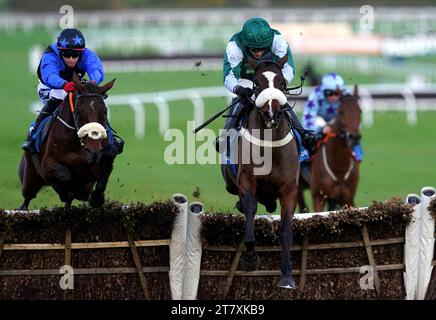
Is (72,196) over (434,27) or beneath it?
beneath

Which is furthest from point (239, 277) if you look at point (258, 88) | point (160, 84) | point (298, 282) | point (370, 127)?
point (160, 84)

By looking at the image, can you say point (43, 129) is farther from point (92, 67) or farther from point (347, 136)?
point (347, 136)

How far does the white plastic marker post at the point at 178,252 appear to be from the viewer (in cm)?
825

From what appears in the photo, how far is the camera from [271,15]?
89.0ft

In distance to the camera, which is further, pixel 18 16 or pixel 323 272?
pixel 18 16

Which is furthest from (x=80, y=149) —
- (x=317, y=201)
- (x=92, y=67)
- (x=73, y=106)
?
(x=317, y=201)

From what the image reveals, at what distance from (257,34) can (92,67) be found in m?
1.34

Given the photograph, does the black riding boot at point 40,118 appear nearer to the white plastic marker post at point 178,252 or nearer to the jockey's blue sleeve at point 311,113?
the white plastic marker post at point 178,252

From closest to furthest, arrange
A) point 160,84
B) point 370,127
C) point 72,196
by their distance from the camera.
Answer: point 72,196
point 370,127
point 160,84

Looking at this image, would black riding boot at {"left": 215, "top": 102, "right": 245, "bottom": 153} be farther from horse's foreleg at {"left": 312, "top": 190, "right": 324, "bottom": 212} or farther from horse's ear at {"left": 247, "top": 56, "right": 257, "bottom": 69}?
→ horse's foreleg at {"left": 312, "top": 190, "right": 324, "bottom": 212}

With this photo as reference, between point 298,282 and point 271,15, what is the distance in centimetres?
1924

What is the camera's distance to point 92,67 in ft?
29.5

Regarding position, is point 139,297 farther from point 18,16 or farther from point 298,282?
point 18,16
